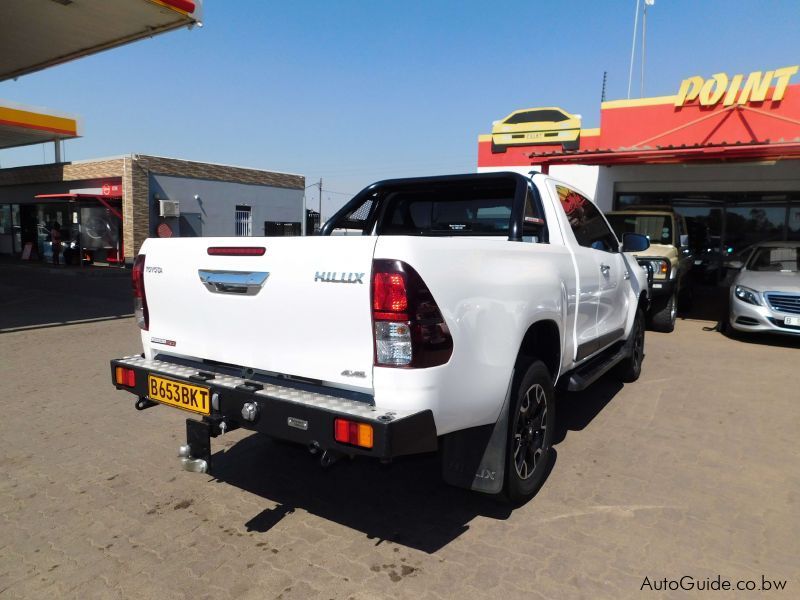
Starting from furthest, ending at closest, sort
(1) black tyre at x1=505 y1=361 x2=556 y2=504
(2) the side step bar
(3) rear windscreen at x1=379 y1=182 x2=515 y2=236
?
(3) rear windscreen at x1=379 y1=182 x2=515 y2=236 < (2) the side step bar < (1) black tyre at x1=505 y1=361 x2=556 y2=504

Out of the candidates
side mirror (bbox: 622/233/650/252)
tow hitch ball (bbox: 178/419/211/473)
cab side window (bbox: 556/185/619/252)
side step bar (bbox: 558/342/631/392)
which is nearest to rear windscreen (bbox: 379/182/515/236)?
cab side window (bbox: 556/185/619/252)

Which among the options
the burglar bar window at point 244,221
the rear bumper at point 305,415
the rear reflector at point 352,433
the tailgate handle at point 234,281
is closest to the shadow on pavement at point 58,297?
the burglar bar window at point 244,221

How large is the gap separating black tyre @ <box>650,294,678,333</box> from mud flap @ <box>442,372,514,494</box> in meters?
7.52

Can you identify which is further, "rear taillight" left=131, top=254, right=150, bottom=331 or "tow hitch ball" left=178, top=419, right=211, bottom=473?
"rear taillight" left=131, top=254, right=150, bottom=331

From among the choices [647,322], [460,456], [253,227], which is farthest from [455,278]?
[253,227]

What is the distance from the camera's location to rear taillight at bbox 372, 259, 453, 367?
2.33 meters

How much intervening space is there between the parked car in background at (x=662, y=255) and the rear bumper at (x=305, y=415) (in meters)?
7.31

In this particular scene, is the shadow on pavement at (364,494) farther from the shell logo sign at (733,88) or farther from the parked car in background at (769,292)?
the shell logo sign at (733,88)

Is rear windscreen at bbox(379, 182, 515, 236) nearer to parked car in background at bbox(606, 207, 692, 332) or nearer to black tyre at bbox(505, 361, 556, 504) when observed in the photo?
black tyre at bbox(505, 361, 556, 504)

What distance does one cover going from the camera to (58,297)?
496 inches

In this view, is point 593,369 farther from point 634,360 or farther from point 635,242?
point 634,360

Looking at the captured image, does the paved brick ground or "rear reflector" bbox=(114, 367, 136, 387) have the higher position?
"rear reflector" bbox=(114, 367, 136, 387)

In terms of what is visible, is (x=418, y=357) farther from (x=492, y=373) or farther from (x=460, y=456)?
(x=460, y=456)

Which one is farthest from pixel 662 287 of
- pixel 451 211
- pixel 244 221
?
pixel 244 221
